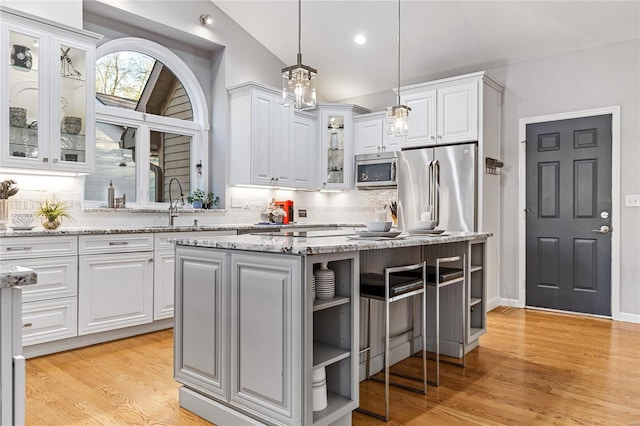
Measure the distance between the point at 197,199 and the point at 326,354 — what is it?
3.44 m

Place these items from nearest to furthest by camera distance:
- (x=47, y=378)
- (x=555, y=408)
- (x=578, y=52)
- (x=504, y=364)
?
1. (x=555, y=408)
2. (x=47, y=378)
3. (x=504, y=364)
4. (x=578, y=52)

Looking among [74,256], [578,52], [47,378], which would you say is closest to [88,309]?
[74,256]

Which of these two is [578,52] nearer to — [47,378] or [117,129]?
[117,129]

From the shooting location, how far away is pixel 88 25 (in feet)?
14.5

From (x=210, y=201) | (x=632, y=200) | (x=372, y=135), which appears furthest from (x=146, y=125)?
(x=632, y=200)

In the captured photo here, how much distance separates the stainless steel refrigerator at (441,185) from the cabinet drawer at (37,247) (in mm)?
3260

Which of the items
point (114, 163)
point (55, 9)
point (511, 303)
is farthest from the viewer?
point (511, 303)

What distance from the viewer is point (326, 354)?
212cm

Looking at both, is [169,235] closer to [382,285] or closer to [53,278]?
[53,278]

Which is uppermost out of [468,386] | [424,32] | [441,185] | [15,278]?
[424,32]

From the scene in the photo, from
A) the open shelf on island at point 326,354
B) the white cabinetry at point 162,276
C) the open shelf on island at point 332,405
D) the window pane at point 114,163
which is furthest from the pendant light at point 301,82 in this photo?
the window pane at point 114,163

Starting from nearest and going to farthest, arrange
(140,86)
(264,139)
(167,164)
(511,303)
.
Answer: (140,86) → (167,164) → (511,303) → (264,139)

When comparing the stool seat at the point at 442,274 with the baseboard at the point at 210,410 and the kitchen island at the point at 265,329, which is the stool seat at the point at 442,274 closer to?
the kitchen island at the point at 265,329

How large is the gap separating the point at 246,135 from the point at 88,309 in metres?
2.54
